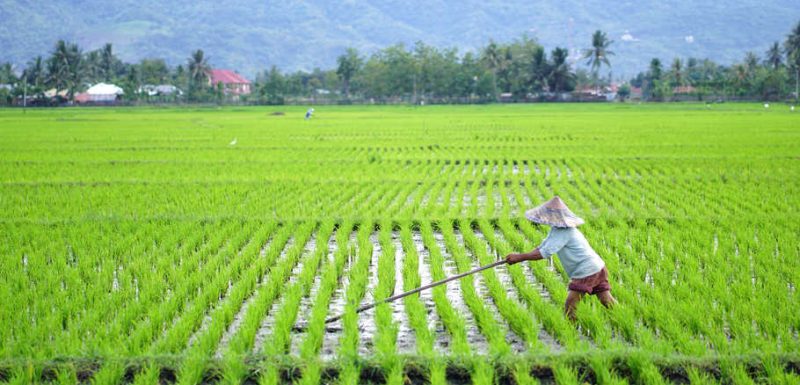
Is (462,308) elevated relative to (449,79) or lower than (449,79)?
lower

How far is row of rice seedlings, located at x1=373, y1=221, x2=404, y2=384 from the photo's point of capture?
3.89m

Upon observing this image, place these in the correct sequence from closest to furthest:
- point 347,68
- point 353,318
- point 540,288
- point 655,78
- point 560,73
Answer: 1. point 353,318
2. point 540,288
3. point 560,73
4. point 655,78
5. point 347,68

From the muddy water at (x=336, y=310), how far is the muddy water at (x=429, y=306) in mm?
554

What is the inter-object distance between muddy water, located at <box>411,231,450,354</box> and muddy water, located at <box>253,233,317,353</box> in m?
0.97

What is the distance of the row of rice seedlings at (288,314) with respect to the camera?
3.89 meters

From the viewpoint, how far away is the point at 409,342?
4.49 metres

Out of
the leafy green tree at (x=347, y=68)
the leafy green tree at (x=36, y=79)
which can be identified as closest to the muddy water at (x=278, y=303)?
the leafy green tree at (x=36, y=79)

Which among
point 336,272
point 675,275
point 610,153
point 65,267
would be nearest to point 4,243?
point 65,267

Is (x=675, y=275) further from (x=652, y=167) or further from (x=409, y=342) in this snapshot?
(x=652, y=167)

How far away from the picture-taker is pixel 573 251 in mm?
4617

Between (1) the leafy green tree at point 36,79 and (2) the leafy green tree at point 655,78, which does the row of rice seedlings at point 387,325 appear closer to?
(2) the leafy green tree at point 655,78

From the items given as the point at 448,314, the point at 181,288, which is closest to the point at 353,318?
the point at 448,314

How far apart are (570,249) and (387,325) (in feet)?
3.85

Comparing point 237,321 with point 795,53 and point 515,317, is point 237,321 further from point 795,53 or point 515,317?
point 795,53
